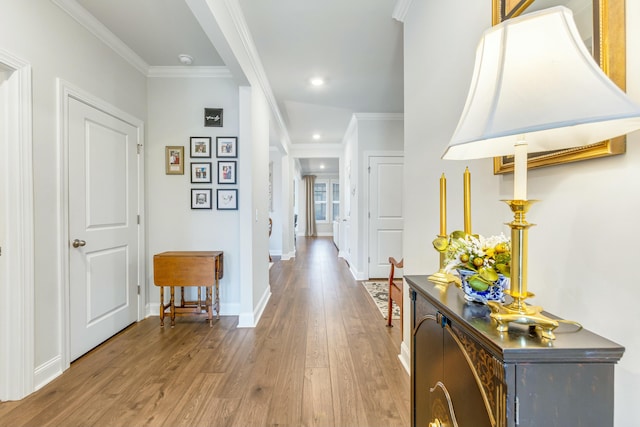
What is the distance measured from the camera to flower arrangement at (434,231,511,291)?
2.39 feet

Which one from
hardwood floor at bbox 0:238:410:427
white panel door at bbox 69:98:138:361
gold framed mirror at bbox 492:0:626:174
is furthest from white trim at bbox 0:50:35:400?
gold framed mirror at bbox 492:0:626:174

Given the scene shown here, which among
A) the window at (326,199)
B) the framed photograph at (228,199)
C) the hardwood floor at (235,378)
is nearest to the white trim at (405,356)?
the hardwood floor at (235,378)

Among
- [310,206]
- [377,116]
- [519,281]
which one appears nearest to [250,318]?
[519,281]

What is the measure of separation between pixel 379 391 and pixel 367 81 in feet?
10.0

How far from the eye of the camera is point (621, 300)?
0.63 m

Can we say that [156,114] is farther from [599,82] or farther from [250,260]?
[599,82]

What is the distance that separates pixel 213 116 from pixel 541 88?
3.00 meters

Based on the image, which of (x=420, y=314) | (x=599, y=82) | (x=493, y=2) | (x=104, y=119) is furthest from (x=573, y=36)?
(x=104, y=119)

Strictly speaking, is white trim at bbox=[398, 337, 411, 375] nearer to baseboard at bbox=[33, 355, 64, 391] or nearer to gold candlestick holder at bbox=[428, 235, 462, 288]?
gold candlestick holder at bbox=[428, 235, 462, 288]

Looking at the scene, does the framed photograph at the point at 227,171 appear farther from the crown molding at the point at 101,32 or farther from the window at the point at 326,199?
the window at the point at 326,199

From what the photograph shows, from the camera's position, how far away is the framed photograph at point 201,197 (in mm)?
→ 2988

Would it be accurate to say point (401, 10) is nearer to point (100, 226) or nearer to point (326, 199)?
point (100, 226)

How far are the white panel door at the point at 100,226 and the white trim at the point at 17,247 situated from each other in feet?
1.18

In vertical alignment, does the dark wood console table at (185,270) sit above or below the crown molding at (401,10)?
below
